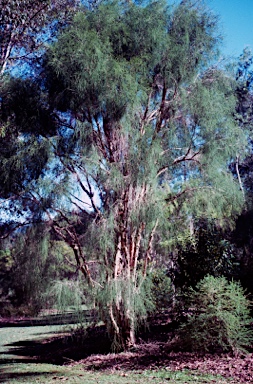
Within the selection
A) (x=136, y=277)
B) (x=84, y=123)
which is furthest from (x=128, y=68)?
(x=136, y=277)

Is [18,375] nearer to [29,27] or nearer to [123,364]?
[123,364]

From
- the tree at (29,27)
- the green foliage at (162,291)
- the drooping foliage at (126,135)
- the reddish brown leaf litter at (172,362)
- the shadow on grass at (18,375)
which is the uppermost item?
the tree at (29,27)

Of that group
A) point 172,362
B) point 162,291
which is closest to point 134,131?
point 172,362

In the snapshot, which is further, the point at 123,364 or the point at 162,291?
the point at 162,291

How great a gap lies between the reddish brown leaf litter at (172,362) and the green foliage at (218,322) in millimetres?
221

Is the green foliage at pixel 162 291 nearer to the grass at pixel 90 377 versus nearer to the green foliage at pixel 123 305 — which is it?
the green foliage at pixel 123 305

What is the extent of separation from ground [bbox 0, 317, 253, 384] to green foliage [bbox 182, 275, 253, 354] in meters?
0.24

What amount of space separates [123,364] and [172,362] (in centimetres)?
101

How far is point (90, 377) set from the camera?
21.2 feet

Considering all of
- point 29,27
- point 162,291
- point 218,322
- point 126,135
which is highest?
point 29,27

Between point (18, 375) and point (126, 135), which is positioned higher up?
point (126, 135)

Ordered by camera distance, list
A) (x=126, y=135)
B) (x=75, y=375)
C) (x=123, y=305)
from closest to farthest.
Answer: (x=75, y=375)
(x=123, y=305)
(x=126, y=135)

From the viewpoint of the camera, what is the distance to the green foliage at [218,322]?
6793 millimetres

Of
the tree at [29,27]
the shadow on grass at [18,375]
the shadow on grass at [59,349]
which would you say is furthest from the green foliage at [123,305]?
the tree at [29,27]
